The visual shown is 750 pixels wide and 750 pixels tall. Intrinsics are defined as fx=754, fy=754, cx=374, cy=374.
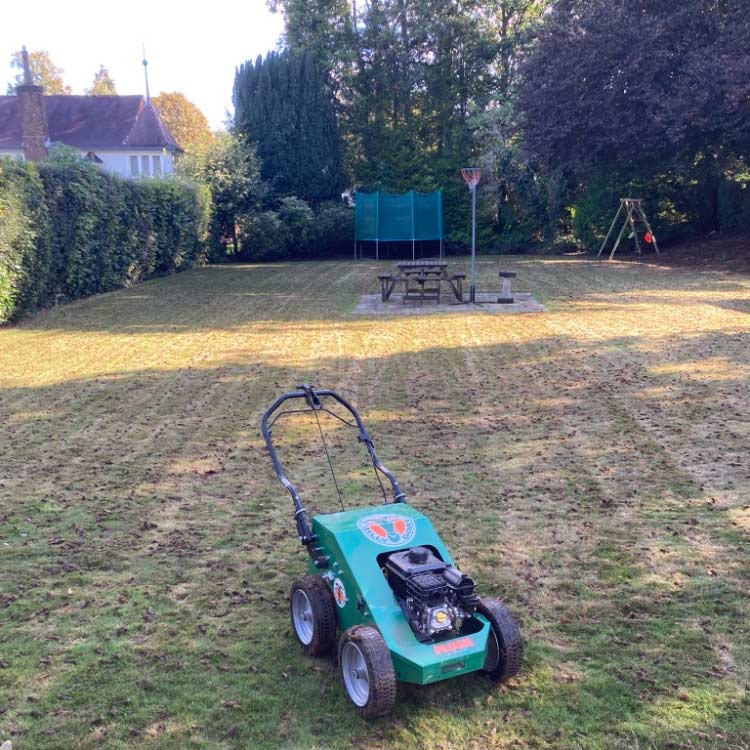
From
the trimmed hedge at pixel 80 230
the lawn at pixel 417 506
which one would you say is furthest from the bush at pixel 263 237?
the lawn at pixel 417 506

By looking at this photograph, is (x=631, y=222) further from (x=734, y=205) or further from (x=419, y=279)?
(x=419, y=279)

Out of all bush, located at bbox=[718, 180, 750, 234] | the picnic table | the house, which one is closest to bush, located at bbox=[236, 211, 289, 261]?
the picnic table

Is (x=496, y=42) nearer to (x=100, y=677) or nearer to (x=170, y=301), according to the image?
(x=170, y=301)

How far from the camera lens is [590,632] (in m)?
3.61

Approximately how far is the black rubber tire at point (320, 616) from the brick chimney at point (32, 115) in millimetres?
33624

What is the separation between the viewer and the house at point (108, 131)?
4388 cm

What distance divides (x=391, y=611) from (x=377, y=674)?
303 millimetres

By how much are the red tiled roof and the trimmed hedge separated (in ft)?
77.8

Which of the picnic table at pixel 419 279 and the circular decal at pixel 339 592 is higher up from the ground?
the picnic table at pixel 419 279

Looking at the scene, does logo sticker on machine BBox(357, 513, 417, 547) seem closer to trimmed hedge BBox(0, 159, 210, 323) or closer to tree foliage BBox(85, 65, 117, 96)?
trimmed hedge BBox(0, 159, 210, 323)

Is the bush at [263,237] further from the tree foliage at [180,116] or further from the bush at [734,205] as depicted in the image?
the tree foliage at [180,116]

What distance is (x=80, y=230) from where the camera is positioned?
15883mm

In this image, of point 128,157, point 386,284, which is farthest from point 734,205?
point 128,157

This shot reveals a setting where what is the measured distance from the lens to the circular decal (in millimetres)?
3332
